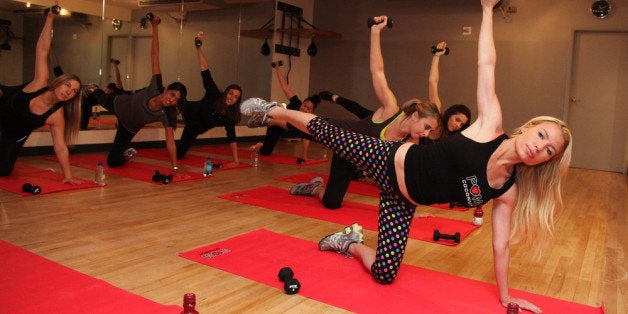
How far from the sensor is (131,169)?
512cm

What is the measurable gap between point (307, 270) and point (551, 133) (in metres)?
1.32

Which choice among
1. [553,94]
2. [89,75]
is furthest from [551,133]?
[553,94]

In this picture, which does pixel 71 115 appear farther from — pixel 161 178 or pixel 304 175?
pixel 304 175

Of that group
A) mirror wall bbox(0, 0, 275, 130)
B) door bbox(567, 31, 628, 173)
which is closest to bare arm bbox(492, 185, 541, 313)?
mirror wall bbox(0, 0, 275, 130)

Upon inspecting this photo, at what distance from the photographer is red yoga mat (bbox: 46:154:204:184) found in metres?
4.80

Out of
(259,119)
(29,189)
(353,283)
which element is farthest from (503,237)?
(29,189)

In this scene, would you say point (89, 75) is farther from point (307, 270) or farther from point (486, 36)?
point (486, 36)

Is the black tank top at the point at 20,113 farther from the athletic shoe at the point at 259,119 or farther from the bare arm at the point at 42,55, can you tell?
the athletic shoe at the point at 259,119

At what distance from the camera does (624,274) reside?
291 cm

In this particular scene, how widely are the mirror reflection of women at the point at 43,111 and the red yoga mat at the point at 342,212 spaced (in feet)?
4.35

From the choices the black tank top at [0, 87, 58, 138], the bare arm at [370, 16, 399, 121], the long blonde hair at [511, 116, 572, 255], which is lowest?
the long blonde hair at [511, 116, 572, 255]

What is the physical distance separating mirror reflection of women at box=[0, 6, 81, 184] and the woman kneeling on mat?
2.61 m

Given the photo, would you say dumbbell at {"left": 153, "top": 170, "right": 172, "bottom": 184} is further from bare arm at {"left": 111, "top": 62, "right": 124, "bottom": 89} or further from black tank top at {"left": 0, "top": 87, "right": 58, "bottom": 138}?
bare arm at {"left": 111, "top": 62, "right": 124, "bottom": 89}

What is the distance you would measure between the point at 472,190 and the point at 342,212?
1893 mm
